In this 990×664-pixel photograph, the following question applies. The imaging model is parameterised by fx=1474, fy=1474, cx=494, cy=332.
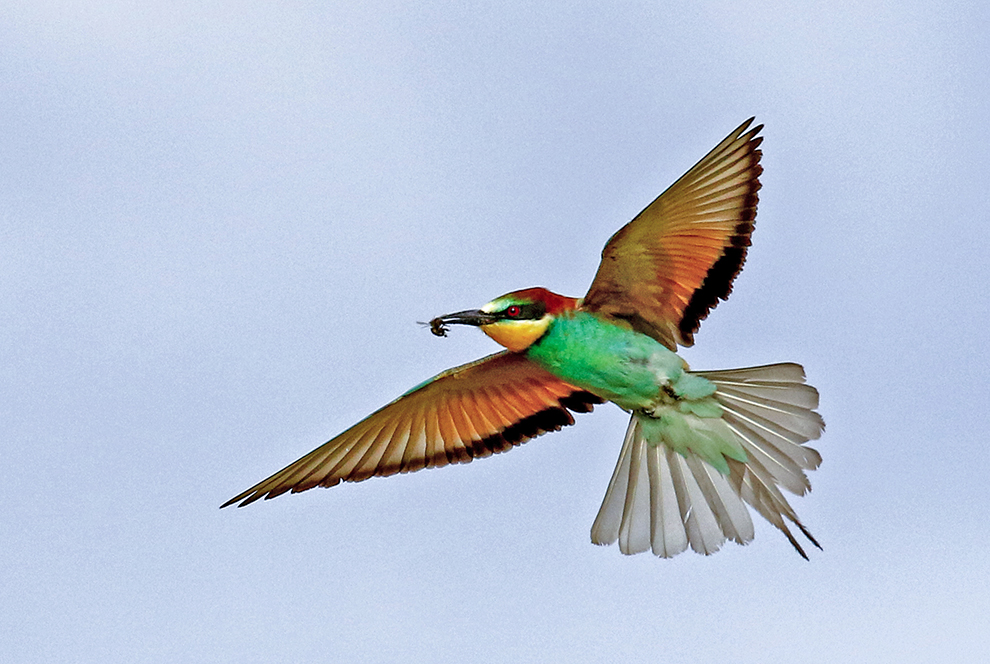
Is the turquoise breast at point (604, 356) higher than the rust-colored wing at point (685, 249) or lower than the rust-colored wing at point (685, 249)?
lower

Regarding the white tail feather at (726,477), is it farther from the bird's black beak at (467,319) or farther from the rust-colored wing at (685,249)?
the bird's black beak at (467,319)

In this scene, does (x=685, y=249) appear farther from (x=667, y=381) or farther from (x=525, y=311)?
(x=525, y=311)

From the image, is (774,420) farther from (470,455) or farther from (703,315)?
(470,455)

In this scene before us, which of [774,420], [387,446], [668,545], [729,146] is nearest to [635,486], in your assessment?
[668,545]

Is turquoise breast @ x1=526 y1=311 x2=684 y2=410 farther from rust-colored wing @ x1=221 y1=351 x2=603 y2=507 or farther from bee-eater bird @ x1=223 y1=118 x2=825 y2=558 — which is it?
rust-colored wing @ x1=221 y1=351 x2=603 y2=507

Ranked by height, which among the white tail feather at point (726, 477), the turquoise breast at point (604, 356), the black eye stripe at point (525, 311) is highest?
the black eye stripe at point (525, 311)

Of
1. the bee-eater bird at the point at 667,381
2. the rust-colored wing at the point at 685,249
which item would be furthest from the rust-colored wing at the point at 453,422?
the rust-colored wing at the point at 685,249
